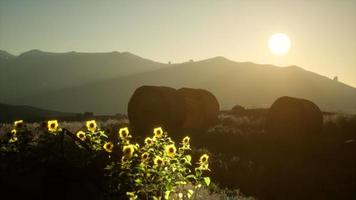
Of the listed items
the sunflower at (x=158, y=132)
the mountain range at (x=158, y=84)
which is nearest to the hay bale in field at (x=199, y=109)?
the sunflower at (x=158, y=132)

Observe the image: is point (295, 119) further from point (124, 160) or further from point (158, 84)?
point (158, 84)

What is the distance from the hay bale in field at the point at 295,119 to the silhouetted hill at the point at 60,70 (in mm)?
137847

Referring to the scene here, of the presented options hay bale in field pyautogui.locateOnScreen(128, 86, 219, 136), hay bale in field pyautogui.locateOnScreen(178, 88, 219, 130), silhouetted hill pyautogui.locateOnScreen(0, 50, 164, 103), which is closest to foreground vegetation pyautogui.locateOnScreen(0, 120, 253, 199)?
hay bale in field pyautogui.locateOnScreen(128, 86, 219, 136)

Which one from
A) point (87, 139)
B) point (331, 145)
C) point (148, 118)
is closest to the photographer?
point (87, 139)

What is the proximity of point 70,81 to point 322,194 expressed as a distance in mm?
160293

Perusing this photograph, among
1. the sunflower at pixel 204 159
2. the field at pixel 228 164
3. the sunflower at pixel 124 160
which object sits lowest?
the field at pixel 228 164

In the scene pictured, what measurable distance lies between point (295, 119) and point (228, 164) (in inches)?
309

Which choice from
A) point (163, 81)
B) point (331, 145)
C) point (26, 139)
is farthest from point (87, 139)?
point (163, 81)

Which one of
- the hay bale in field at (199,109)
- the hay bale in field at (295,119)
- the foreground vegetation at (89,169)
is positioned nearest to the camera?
the foreground vegetation at (89,169)

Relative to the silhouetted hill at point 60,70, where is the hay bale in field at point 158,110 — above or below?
below

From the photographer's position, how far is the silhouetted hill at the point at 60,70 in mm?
157625

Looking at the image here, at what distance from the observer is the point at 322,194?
431 inches

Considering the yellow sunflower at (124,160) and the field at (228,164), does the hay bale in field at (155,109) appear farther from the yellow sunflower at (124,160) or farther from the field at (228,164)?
the yellow sunflower at (124,160)

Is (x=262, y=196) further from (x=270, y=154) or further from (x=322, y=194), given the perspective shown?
(x=270, y=154)
